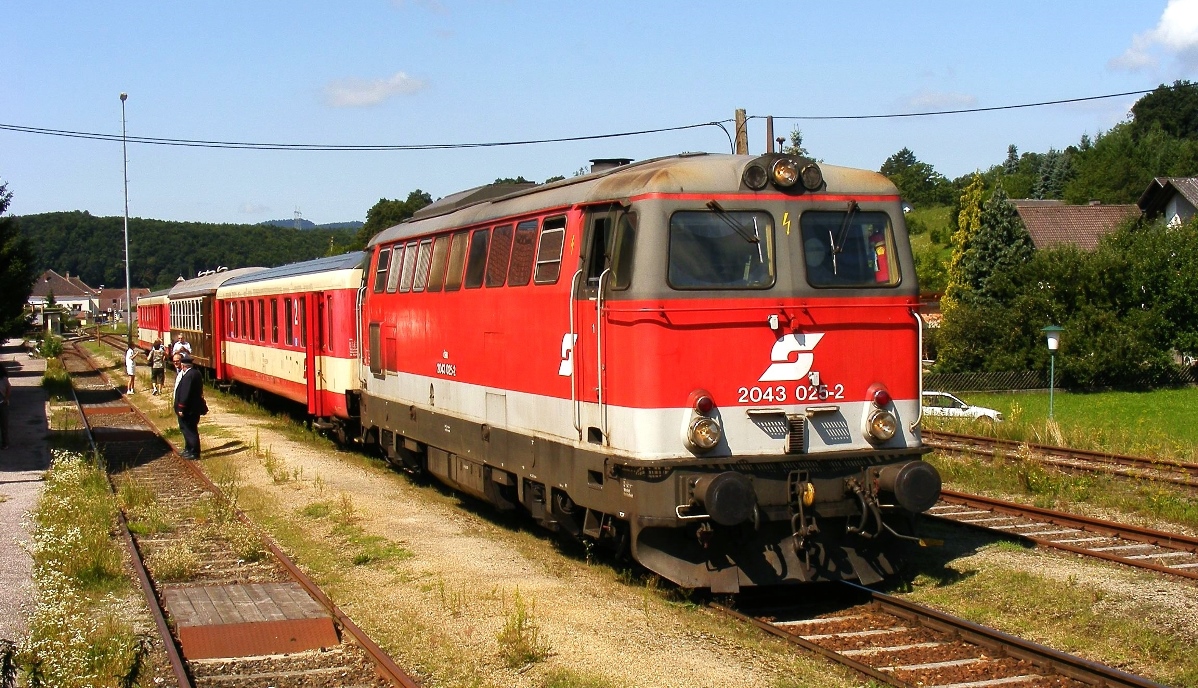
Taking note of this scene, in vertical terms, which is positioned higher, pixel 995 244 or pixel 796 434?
pixel 995 244

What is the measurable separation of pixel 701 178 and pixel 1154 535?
6.00 meters

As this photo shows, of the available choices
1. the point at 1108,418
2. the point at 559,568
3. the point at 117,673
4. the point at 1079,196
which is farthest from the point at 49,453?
the point at 1079,196

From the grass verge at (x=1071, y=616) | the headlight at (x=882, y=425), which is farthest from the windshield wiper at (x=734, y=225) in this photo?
the grass verge at (x=1071, y=616)

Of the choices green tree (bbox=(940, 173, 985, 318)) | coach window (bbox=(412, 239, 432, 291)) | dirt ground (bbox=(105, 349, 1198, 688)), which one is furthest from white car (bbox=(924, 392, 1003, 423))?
green tree (bbox=(940, 173, 985, 318))

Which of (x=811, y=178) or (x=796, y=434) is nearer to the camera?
(x=796, y=434)

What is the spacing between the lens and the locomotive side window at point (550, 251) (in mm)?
9664

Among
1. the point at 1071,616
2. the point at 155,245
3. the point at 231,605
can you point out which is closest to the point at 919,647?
the point at 1071,616

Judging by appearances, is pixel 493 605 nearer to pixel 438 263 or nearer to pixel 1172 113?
pixel 438 263

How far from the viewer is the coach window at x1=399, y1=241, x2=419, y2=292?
13727 mm

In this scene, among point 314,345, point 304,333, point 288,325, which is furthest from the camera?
point 288,325

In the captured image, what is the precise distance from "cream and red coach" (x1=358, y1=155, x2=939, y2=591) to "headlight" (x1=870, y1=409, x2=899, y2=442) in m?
0.01

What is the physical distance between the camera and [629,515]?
857cm

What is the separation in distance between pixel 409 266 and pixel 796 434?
21.9 ft

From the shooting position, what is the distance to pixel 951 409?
1121 inches
